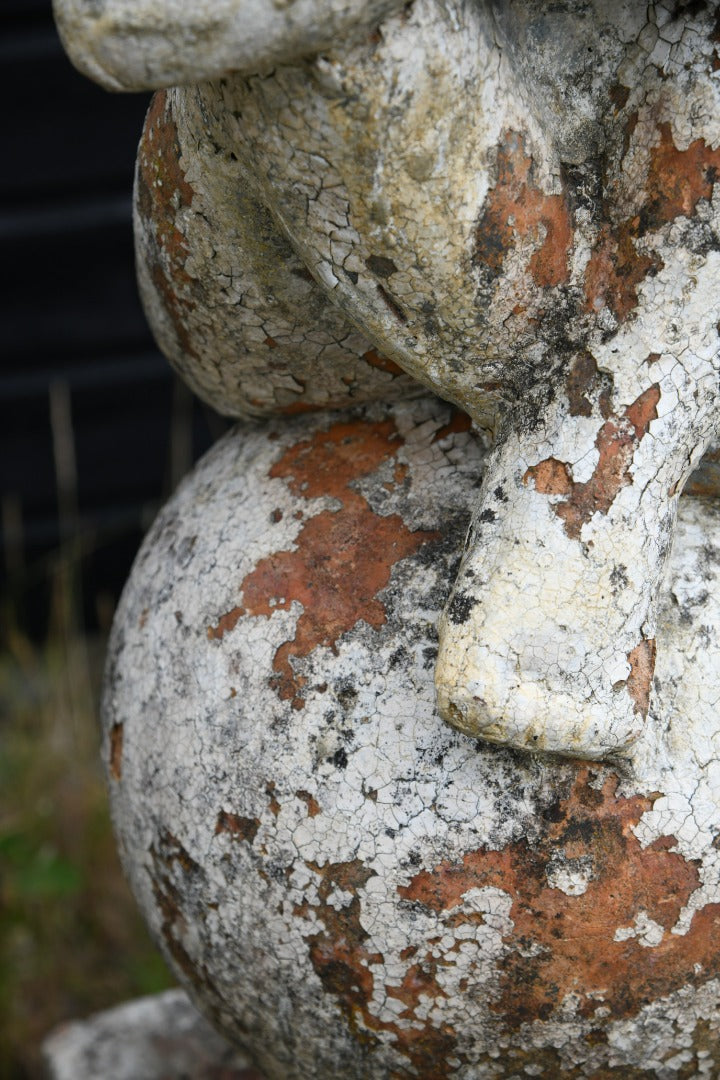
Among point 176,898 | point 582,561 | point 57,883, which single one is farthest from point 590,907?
point 57,883

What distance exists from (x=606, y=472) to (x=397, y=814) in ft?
1.02

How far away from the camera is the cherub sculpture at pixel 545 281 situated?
0.82 metres

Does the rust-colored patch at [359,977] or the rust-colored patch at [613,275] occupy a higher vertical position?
the rust-colored patch at [613,275]

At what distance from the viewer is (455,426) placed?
1077 millimetres

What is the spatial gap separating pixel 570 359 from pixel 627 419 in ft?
0.21

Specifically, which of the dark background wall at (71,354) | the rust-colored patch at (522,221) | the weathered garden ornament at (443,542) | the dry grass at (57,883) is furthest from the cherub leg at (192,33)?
the dark background wall at (71,354)

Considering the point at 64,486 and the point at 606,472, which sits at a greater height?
the point at 64,486

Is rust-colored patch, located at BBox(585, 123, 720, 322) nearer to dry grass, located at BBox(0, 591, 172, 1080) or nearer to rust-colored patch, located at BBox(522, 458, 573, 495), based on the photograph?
rust-colored patch, located at BBox(522, 458, 573, 495)

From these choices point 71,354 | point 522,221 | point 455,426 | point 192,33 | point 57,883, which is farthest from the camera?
point 71,354

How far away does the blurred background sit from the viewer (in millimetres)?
2119

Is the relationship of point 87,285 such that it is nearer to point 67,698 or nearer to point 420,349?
point 67,698

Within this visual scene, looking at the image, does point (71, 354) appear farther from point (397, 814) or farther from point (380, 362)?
point (397, 814)

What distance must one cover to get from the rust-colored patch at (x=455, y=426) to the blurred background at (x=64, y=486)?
4.22ft

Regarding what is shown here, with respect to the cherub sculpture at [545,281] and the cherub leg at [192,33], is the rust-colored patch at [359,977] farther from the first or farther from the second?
the cherub leg at [192,33]
